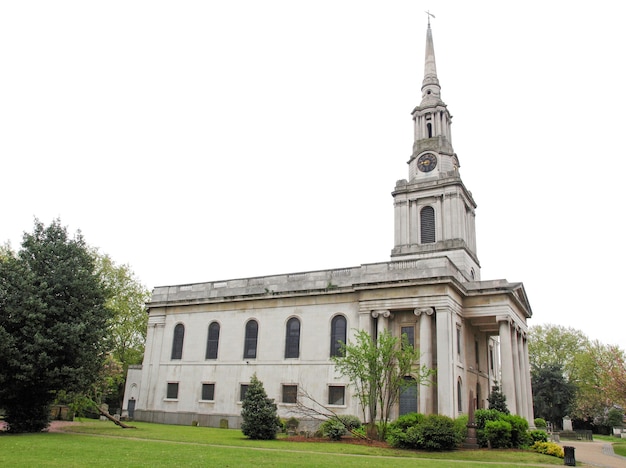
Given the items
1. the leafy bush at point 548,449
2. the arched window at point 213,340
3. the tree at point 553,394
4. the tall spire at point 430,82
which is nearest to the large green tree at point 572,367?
the tree at point 553,394

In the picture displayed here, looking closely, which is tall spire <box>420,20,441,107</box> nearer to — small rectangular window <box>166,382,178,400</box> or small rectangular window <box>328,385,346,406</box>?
small rectangular window <box>328,385,346,406</box>

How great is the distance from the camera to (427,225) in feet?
133

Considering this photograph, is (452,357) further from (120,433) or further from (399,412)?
(120,433)

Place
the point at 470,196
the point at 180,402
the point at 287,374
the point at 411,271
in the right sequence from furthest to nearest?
1. the point at 470,196
2. the point at 180,402
3. the point at 287,374
4. the point at 411,271

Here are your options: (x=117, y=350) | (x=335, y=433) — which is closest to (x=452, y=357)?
(x=335, y=433)

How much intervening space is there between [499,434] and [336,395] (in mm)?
11181

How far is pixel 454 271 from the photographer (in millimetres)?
33375

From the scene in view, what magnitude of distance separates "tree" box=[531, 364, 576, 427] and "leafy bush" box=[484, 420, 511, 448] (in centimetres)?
3623

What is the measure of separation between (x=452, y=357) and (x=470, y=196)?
53.6 feet

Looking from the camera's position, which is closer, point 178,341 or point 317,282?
point 317,282

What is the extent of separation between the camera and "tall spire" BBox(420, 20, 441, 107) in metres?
45.5

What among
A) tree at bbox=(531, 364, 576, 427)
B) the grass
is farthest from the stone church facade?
tree at bbox=(531, 364, 576, 427)

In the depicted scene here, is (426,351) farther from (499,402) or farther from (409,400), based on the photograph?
(499,402)

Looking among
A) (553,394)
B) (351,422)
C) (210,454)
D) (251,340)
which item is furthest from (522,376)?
(210,454)
